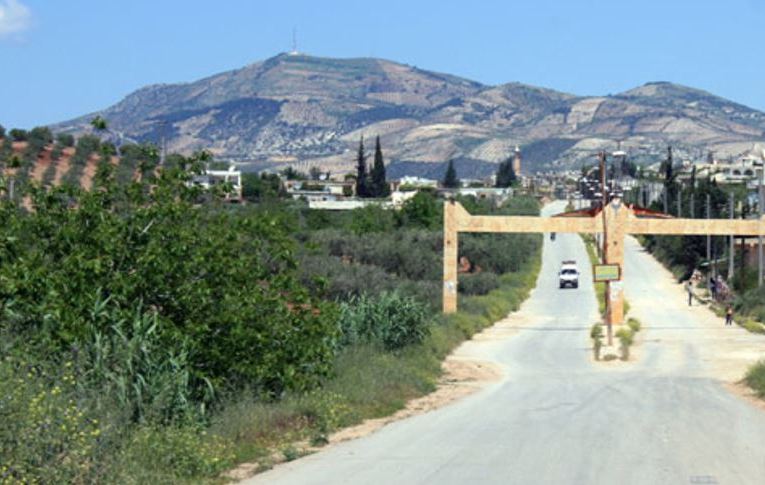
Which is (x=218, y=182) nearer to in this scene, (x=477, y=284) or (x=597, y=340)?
(x=597, y=340)

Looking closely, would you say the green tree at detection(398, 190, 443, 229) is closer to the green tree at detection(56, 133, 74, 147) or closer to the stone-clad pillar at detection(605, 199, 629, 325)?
the green tree at detection(56, 133, 74, 147)

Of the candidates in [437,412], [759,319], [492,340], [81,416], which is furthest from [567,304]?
[81,416]

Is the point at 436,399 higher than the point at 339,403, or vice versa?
the point at 339,403

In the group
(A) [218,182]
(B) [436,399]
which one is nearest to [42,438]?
(A) [218,182]

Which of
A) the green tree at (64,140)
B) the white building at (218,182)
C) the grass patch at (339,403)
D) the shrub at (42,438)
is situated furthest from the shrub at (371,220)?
the shrub at (42,438)

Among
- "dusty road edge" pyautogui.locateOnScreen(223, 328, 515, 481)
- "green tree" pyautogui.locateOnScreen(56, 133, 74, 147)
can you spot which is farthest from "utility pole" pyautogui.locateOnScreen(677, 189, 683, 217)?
"dusty road edge" pyautogui.locateOnScreen(223, 328, 515, 481)

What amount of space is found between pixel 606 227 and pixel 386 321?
24.3 metres

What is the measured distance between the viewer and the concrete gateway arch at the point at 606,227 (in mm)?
53719

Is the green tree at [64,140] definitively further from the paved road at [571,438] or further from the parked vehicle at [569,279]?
the paved road at [571,438]

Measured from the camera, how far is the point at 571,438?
1834 cm

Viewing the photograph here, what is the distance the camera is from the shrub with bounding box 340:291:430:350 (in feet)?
99.0

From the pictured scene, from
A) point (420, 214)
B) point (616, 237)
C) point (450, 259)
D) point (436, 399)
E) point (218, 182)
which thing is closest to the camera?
point (218, 182)

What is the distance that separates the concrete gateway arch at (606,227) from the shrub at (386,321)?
20809 mm

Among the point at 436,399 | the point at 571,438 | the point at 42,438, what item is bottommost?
the point at 436,399
